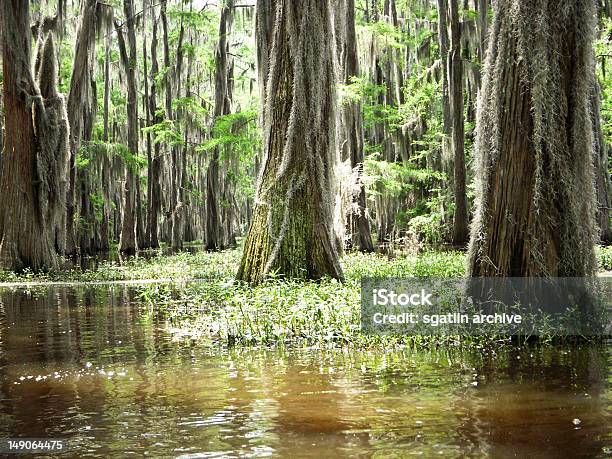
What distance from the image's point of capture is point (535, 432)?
407 centimetres

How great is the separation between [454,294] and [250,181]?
4458 cm

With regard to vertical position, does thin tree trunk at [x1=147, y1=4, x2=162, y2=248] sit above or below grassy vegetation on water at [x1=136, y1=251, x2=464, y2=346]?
above

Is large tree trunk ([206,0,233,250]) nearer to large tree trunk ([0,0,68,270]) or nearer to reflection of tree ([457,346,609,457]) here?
large tree trunk ([0,0,68,270])

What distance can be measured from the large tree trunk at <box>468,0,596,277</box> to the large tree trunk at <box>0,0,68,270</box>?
47.8ft

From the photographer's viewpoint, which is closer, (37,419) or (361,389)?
(37,419)

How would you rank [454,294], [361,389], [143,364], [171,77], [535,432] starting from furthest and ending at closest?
1. [171,77]
2. [454,294]
3. [143,364]
4. [361,389]
5. [535,432]

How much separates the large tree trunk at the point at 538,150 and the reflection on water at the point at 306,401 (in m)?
1.18

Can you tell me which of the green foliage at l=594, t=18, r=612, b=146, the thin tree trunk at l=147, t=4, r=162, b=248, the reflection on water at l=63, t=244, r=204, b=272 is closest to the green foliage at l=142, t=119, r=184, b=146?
the thin tree trunk at l=147, t=4, r=162, b=248

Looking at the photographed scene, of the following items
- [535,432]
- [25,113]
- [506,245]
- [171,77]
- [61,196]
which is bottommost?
[535,432]

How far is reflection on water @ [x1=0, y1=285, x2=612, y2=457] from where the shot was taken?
397cm

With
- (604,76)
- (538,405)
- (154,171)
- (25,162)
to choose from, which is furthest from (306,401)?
(154,171)

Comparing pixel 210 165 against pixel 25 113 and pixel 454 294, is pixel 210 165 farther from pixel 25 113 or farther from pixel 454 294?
pixel 454 294

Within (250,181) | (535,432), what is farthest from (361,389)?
(250,181)

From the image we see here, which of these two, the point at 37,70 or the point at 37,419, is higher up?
the point at 37,70
